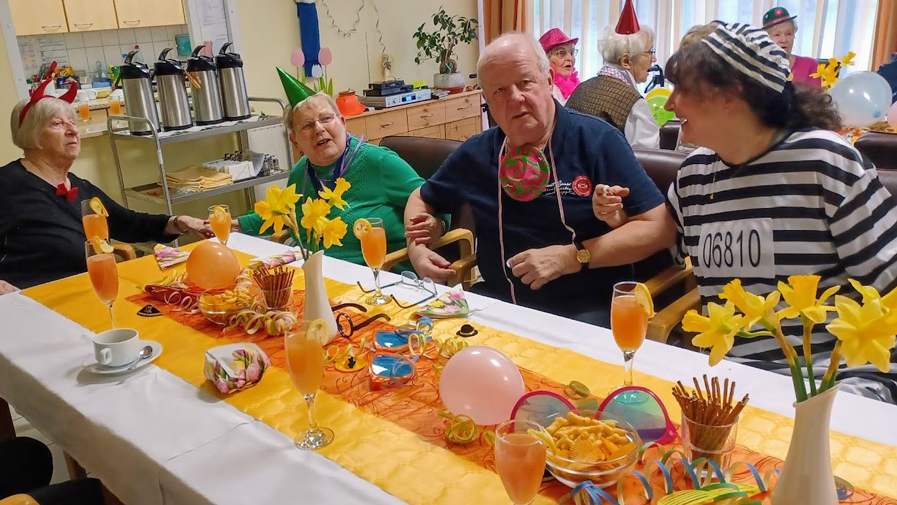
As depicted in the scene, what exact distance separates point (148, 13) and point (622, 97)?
280 centimetres

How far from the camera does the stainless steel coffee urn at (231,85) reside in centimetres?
400

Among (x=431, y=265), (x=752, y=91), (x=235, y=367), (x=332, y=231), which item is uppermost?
(x=752, y=91)

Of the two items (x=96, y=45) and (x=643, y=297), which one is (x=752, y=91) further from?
(x=96, y=45)

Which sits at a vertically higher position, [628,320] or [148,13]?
[148,13]

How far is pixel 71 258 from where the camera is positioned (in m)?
2.59

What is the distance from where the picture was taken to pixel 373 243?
166cm

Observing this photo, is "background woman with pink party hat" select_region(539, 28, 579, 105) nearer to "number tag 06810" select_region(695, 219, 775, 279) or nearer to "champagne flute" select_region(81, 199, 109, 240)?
"number tag 06810" select_region(695, 219, 775, 279)

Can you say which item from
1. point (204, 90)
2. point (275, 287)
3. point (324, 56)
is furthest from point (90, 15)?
point (275, 287)

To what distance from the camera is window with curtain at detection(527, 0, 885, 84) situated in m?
4.61

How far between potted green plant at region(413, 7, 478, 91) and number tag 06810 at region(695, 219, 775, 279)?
435 centimetres

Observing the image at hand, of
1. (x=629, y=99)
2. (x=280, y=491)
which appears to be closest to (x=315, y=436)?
(x=280, y=491)

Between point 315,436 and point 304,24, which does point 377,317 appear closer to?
point 315,436

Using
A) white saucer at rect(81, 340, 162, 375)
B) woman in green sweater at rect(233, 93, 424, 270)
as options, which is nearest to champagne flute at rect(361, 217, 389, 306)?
white saucer at rect(81, 340, 162, 375)

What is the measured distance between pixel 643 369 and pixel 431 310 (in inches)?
20.2
